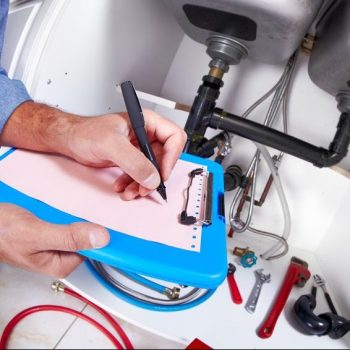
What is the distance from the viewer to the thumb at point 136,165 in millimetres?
294

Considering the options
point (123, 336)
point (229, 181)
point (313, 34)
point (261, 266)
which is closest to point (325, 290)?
point (261, 266)

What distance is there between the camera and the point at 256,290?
0.44 metres

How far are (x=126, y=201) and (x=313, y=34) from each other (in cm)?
60

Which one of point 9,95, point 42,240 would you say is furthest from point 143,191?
point 9,95

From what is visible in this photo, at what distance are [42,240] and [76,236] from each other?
0.04 m

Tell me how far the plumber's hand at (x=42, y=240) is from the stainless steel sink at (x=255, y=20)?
373 mm

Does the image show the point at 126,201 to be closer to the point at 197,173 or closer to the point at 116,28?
the point at 197,173

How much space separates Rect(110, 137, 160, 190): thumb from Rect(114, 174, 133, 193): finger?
0.11 feet

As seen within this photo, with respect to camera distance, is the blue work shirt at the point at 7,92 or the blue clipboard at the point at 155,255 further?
the blue work shirt at the point at 7,92

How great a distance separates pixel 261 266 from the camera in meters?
0.54

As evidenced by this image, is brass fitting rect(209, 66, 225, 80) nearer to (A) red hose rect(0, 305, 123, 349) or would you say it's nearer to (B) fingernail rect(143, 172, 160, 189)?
(B) fingernail rect(143, 172, 160, 189)

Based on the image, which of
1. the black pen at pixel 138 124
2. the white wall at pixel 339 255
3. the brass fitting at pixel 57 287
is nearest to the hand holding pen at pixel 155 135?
the black pen at pixel 138 124

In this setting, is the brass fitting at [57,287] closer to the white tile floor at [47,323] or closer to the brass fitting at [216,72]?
the white tile floor at [47,323]

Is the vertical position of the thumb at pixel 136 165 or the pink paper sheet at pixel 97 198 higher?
the thumb at pixel 136 165
